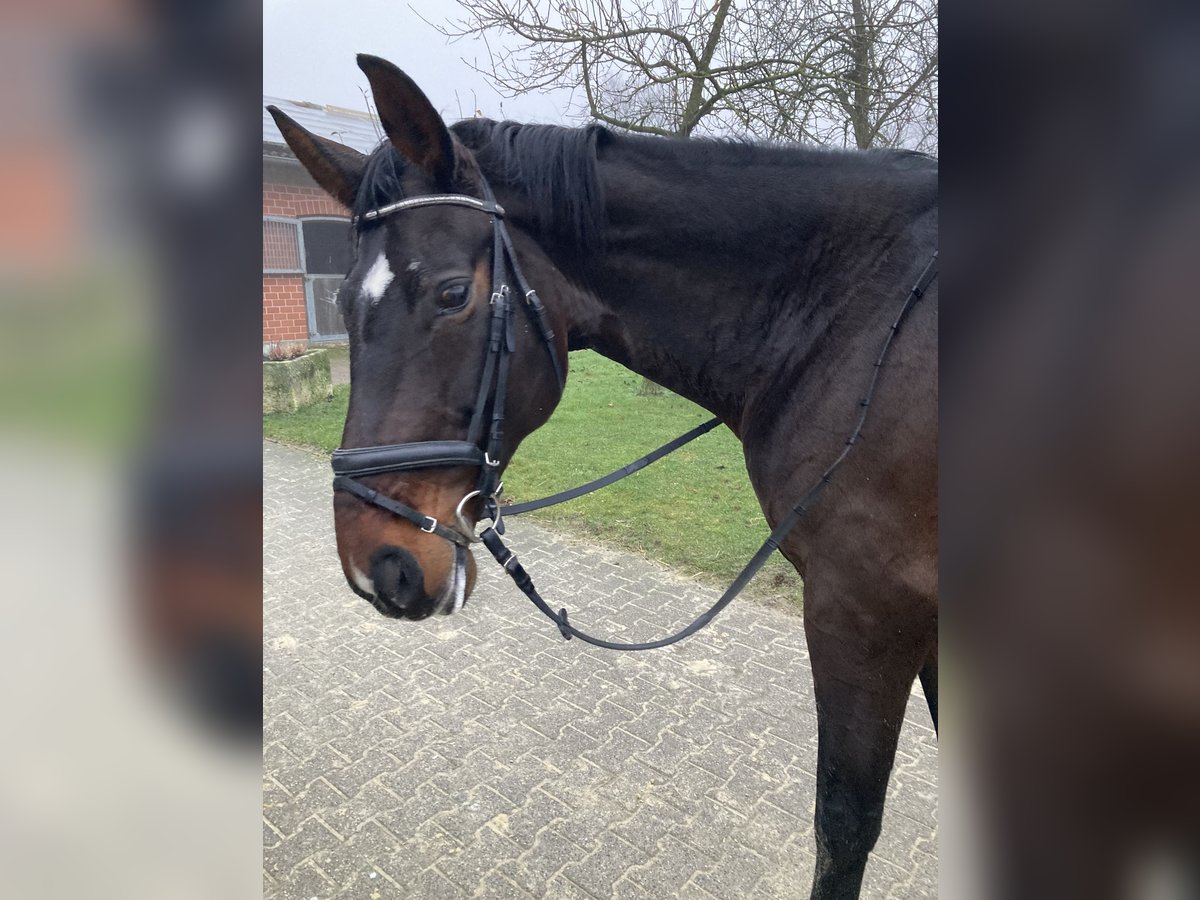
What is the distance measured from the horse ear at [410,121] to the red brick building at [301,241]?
10679 mm

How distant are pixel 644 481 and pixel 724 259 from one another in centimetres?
539

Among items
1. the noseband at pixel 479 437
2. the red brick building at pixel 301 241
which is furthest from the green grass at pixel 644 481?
the noseband at pixel 479 437

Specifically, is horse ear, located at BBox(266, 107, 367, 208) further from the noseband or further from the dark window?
the dark window

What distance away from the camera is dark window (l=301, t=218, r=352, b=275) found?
12711 mm

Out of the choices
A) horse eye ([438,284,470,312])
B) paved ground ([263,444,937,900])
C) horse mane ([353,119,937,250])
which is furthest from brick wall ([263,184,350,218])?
horse eye ([438,284,470,312])

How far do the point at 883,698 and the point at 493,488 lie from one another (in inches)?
44.2

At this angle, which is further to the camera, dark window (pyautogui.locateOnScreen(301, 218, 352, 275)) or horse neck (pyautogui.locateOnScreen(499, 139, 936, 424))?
dark window (pyautogui.locateOnScreen(301, 218, 352, 275))

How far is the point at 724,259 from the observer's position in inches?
75.0

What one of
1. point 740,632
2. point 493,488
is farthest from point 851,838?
point 740,632

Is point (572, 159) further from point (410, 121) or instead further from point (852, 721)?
point (852, 721)

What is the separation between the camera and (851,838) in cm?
194
